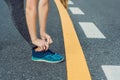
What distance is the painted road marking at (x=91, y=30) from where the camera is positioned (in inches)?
222

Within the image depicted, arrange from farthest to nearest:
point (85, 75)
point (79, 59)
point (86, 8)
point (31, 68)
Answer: point (86, 8)
point (79, 59)
point (31, 68)
point (85, 75)

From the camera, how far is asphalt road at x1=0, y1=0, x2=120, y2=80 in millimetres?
3951

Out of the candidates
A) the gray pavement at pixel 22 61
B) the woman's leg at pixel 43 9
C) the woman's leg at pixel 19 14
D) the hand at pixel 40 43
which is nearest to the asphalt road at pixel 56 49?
the gray pavement at pixel 22 61

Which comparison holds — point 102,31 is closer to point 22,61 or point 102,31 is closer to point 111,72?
point 22,61

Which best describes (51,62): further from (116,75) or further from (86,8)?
(86,8)

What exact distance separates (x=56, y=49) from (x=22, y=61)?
0.60m

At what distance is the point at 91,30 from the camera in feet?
19.6

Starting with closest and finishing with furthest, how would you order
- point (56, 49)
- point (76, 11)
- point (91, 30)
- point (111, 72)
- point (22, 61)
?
point (111, 72) < point (22, 61) < point (56, 49) < point (91, 30) < point (76, 11)

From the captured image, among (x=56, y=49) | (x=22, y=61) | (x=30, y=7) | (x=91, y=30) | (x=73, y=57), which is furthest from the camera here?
(x=91, y=30)

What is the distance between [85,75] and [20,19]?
0.87 meters

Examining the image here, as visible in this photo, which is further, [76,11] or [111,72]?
[76,11]

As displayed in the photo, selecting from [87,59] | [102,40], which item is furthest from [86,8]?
[87,59]

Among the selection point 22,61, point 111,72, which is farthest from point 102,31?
point 111,72

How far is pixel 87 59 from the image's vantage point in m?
4.43
